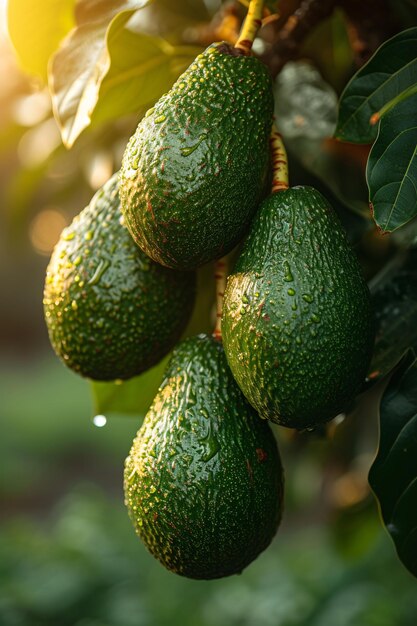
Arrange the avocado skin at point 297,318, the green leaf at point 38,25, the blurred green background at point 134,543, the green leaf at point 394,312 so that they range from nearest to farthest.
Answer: the avocado skin at point 297,318
the green leaf at point 394,312
the green leaf at point 38,25
the blurred green background at point 134,543

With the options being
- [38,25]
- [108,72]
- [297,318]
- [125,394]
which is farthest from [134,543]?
[297,318]

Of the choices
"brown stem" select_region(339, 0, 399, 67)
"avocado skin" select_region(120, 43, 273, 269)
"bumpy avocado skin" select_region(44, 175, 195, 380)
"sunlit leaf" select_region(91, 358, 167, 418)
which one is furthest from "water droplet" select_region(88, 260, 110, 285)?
"brown stem" select_region(339, 0, 399, 67)

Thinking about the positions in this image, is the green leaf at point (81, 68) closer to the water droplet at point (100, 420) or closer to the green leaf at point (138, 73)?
the green leaf at point (138, 73)

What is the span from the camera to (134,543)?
16.4ft

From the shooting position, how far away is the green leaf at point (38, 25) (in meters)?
1.47

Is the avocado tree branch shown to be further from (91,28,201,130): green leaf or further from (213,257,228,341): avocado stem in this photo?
(213,257,228,341): avocado stem

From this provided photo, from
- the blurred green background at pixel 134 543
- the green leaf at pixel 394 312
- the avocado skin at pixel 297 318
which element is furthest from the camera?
the blurred green background at pixel 134 543

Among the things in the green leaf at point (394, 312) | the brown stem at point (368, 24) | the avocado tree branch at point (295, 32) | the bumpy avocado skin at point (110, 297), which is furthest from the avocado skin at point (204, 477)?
the brown stem at point (368, 24)

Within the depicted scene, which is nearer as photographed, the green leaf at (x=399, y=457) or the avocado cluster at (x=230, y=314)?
the avocado cluster at (x=230, y=314)

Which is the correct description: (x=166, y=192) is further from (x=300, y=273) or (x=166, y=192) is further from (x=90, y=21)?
(x=90, y=21)

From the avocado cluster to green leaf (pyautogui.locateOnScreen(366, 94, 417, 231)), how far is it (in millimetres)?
81

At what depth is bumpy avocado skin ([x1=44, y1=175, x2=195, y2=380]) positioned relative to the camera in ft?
3.94

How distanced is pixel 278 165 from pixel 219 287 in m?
0.22

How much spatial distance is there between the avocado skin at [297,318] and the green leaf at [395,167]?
0.26ft
